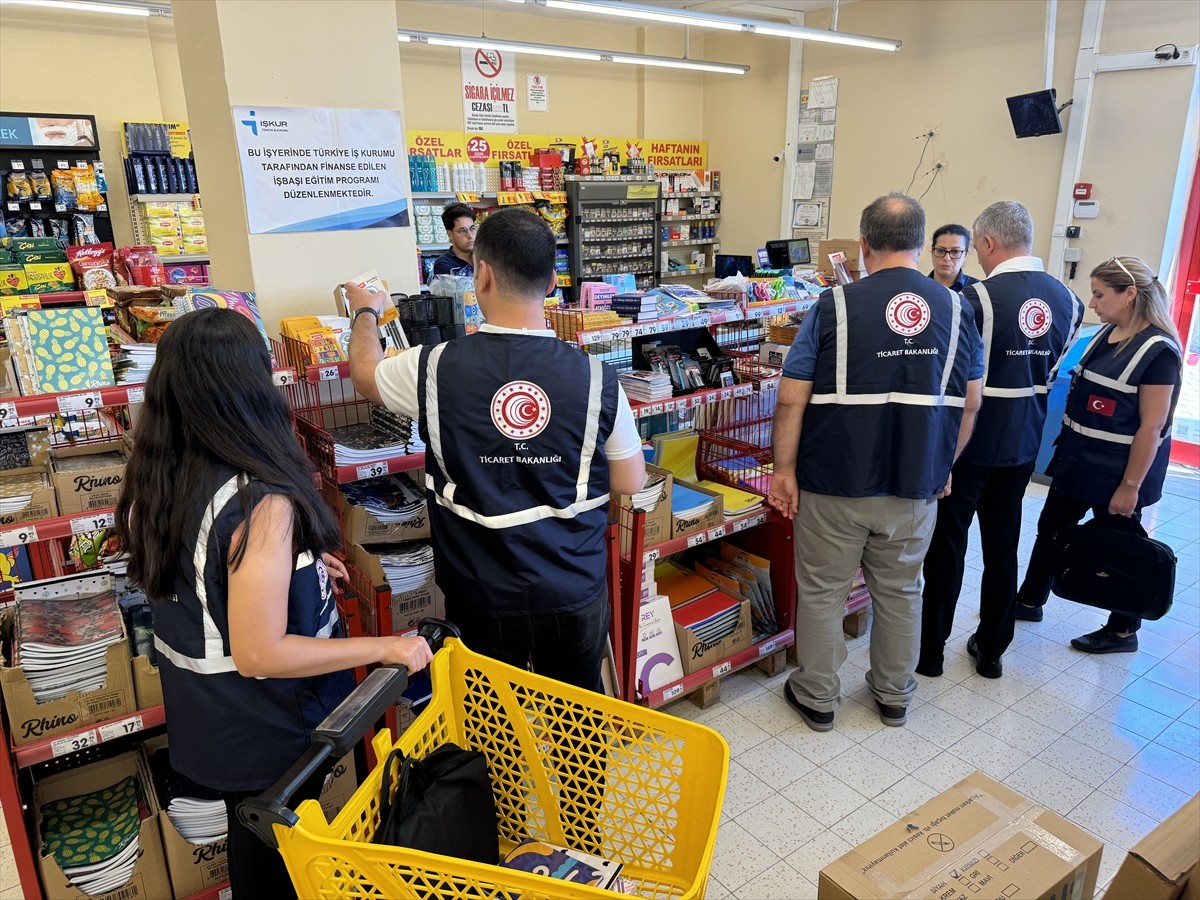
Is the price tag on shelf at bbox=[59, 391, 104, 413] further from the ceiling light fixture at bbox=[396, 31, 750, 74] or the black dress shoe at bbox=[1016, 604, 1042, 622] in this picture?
the ceiling light fixture at bbox=[396, 31, 750, 74]

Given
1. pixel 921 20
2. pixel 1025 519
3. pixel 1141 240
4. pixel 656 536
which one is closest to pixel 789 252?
pixel 1025 519

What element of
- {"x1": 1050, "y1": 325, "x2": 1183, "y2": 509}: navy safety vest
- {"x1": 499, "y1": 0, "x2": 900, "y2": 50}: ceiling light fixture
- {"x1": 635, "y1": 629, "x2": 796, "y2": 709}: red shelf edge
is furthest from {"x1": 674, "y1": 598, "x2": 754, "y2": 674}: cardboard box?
{"x1": 499, "y1": 0, "x2": 900, "y2": 50}: ceiling light fixture

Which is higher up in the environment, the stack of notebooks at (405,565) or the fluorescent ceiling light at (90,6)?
the fluorescent ceiling light at (90,6)

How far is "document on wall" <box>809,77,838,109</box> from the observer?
916 cm

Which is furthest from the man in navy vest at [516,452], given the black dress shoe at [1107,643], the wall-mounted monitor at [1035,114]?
the wall-mounted monitor at [1035,114]

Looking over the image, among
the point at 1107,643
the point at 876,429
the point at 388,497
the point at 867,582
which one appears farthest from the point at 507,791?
the point at 1107,643

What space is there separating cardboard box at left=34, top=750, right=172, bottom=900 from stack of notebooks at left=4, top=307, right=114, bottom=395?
45.8 inches

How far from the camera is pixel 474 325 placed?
308 centimetres

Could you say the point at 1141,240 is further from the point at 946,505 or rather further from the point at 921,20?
the point at 946,505

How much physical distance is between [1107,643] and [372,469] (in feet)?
11.8

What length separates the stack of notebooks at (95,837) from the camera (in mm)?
2188

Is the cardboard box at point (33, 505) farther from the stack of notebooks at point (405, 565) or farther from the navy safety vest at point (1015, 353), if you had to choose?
the navy safety vest at point (1015, 353)

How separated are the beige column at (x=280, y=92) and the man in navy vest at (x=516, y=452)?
0.98 metres

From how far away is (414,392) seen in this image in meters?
2.19
